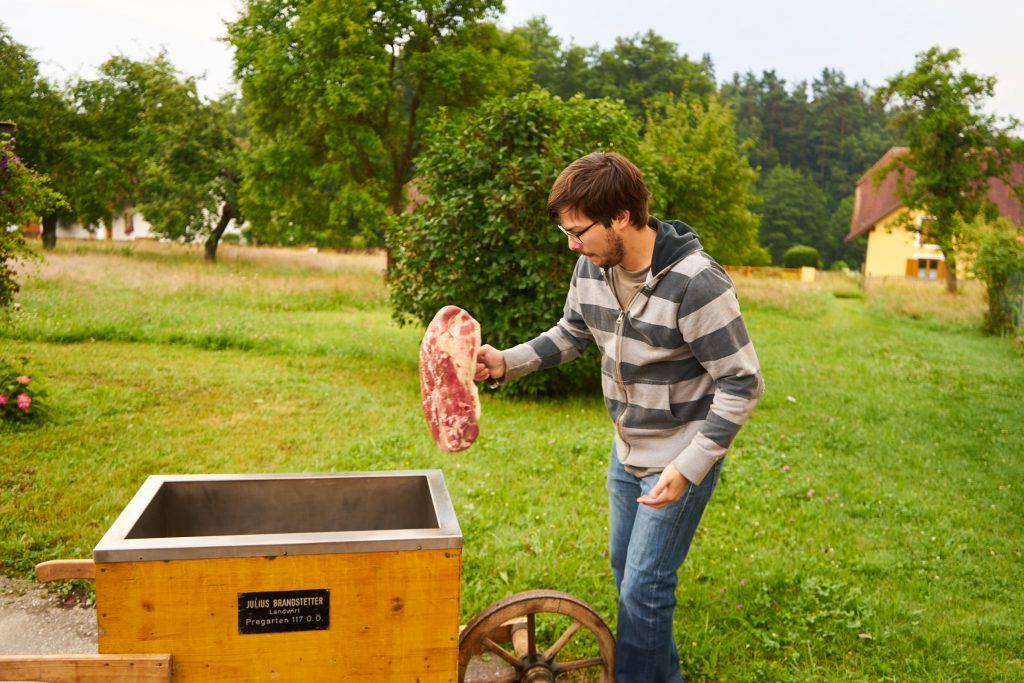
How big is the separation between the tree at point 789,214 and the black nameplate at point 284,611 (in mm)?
62541

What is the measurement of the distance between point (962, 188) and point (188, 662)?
32.8 m

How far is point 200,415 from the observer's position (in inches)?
313

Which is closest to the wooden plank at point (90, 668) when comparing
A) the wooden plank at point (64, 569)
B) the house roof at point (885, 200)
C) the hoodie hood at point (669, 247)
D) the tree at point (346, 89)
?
the wooden plank at point (64, 569)

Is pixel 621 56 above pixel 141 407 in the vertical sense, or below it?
above

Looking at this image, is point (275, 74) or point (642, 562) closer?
point (642, 562)

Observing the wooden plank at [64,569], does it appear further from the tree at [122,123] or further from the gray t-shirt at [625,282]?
the tree at [122,123]

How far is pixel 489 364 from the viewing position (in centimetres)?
305

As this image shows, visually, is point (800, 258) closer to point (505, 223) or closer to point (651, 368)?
point (505, 223)

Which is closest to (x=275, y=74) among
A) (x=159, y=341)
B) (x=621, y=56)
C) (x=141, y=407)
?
(x=159, y=341)

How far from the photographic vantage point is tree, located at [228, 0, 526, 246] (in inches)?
844

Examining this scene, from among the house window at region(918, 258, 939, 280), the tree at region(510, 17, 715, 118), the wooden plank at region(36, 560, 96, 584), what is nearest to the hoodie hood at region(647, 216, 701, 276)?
the wooden plank at region(36, 560, 96, 584)

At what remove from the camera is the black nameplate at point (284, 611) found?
232cm

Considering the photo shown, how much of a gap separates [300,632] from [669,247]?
63.1 inches

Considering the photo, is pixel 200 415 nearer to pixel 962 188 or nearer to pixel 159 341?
pixel 159 341
